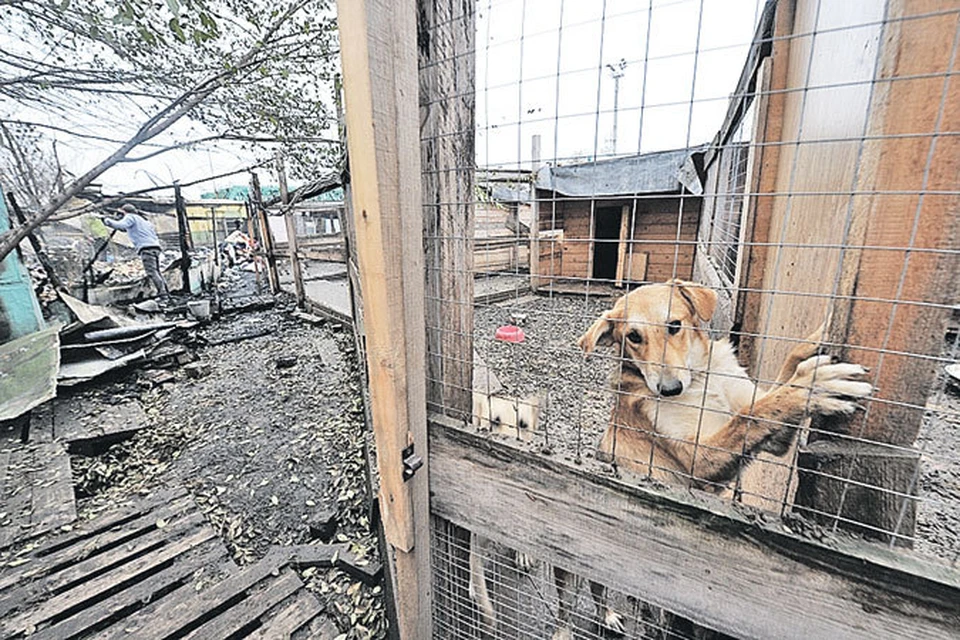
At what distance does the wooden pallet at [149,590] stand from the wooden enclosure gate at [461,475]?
1257 millimetres

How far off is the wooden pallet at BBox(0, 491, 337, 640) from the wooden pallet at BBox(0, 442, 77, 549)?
0.74 feet

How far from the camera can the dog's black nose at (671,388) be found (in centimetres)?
146

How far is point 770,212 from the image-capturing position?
175 centimetres

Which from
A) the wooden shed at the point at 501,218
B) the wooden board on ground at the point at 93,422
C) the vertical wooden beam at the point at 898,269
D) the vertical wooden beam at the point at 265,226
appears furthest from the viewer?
the vertical wooden beam at the point at 265,226

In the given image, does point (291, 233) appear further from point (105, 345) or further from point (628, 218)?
point (628, 218)

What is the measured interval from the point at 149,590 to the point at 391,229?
2589mm

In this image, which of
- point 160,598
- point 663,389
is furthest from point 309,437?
point 663,389

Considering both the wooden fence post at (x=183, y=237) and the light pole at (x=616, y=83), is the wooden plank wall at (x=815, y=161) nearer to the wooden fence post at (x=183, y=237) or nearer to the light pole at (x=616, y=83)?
the light pole at (x=616, y=83)

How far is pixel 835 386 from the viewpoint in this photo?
0.67m

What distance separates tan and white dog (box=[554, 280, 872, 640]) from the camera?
0.94m

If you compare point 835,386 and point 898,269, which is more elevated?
point 898,269

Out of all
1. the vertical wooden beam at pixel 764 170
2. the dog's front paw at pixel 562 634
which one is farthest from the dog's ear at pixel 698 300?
the dog's front paw at pixel 562 634

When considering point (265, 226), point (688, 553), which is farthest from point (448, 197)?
point (265, 226)

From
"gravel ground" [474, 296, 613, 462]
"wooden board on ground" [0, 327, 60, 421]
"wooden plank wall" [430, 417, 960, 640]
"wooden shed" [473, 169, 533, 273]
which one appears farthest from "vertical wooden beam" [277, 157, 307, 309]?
"wooden plank wall" [430, 417, 960, 640]
